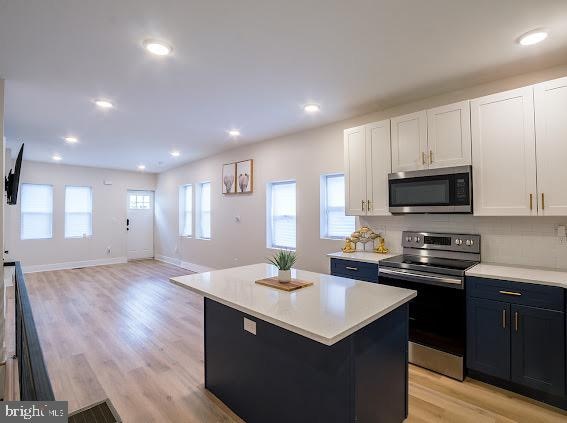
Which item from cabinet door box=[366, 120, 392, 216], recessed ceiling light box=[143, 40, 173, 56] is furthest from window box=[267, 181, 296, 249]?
recessed ceiling light box=[143, 40, 173, 56]

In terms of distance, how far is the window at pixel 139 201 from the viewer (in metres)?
Answer: 8.51

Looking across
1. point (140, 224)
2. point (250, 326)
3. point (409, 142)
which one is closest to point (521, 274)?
point (409, 142)

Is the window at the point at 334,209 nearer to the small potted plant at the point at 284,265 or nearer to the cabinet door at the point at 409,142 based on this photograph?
the cabinet door at the point at 409,142

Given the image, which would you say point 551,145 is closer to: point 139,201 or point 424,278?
Answer: point 424,278

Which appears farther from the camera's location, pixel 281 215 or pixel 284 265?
pixel 281 215

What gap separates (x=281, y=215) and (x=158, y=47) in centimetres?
313

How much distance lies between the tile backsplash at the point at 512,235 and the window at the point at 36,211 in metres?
8.03

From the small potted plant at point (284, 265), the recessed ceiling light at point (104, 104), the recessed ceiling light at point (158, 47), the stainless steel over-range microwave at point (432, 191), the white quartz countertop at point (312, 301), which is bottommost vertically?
the white quartz countertop at point (312, 301)

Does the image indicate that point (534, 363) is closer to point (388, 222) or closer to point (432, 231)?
point (432, 231)

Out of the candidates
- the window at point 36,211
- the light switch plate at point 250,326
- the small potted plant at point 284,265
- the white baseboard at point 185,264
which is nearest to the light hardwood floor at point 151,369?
the light switch plate at point 250,326

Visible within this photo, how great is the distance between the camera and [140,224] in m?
8.66

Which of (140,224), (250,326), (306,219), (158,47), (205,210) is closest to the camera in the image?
(250,326)

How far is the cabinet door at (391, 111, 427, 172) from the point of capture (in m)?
2.95

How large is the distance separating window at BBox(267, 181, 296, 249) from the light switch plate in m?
2.69
